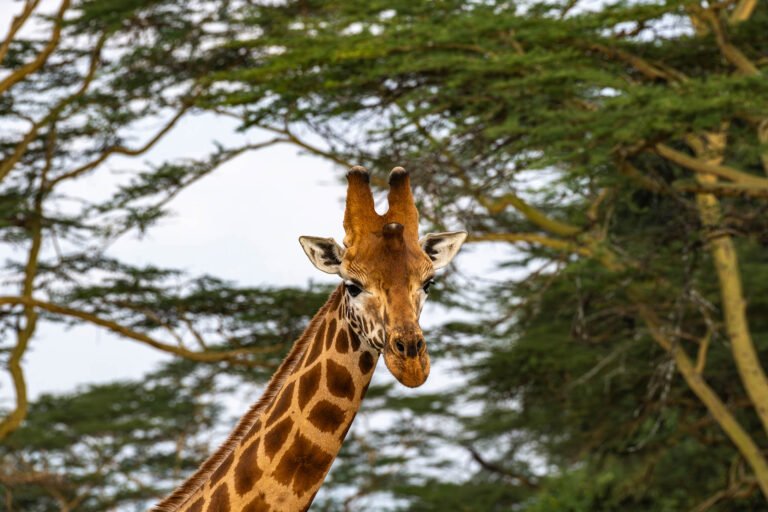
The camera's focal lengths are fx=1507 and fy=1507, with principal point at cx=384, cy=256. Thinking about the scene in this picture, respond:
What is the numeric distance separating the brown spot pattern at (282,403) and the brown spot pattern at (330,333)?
0.20 m

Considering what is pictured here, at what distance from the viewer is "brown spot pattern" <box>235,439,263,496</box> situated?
5.26 m

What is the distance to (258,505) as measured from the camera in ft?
17.2

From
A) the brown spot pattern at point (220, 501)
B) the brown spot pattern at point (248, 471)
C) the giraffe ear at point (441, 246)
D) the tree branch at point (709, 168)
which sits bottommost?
the brown spot pattern at point (220, 501)

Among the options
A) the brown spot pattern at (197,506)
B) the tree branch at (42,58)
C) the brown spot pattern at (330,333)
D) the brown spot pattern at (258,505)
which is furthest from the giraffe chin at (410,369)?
the tree branch at (42,58)

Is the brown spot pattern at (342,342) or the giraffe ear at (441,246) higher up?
the giraffe ear at (441,246)

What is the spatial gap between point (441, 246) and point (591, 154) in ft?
26.6

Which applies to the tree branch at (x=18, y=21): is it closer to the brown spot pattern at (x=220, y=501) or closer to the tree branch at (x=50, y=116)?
the tree branch at (x=50, y=116)

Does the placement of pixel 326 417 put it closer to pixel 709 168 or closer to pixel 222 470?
pixel 222 470

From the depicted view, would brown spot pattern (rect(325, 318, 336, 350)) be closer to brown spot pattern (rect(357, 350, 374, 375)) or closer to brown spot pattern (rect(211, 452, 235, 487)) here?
brown spot pattern (rect(357, 350, 374, 375))

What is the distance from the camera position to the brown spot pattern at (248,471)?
526cm

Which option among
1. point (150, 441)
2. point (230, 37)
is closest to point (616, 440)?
point (230, 37)

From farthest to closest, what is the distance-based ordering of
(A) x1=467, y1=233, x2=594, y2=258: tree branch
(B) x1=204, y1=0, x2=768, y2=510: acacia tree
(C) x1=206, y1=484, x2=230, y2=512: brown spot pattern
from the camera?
(A) x1=467, y1=233, x2=594, y2=258: tree branch → (B) x1=204, y1=0, x2=768, y2=510: acacia tree → (C) x1=206, y1=484, x2=230, y2=512: brown spot pattern

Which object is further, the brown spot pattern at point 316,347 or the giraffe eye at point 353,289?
the brown spot pattern at point 316,347

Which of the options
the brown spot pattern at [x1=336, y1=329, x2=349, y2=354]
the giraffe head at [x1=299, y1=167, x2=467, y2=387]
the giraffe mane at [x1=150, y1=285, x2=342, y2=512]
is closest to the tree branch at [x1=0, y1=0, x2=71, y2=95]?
the giraffe mane at [x1=150, y1=285, x2=342, y2=512]
